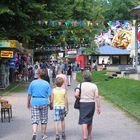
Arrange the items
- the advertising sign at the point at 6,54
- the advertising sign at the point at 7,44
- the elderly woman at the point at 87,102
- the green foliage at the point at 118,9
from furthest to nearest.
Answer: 1. the green foliage at the point at 118,9
2. the advertising sign at the point at 6,54
3. the advertising sign at the point at 7,44
4. the elderly woman at the point at 87,102

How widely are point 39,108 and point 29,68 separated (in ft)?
113

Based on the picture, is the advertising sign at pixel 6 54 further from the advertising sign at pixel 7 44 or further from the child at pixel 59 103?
the child at pixel 59 103

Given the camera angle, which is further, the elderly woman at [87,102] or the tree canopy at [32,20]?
the tree canopy at [32,20]

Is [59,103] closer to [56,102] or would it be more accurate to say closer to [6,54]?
[56,102]

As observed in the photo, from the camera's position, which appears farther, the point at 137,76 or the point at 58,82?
the point at 137,76

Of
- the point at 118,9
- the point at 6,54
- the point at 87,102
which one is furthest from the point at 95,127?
the point at 118,9

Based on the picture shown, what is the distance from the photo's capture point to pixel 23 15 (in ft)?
101

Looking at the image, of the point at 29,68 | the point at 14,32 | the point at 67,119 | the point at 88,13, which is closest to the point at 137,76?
the point at 14,32

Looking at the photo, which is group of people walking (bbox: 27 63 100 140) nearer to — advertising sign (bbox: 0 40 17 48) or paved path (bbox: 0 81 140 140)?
paved path (bbox: 0 81 140 140)

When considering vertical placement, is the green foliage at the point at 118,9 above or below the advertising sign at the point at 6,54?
above

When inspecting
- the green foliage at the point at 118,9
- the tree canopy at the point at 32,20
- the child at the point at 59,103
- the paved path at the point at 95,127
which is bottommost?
the paved path at the point at 95,127

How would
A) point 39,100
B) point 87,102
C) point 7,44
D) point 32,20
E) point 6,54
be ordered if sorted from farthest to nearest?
point 32,20 < point 6,54 < point 7,44 < point 39,100 < point 87,102

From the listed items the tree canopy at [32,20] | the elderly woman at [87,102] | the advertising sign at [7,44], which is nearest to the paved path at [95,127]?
the elderly woman at [87,102]

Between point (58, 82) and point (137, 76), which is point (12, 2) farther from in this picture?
point (58, 82)
